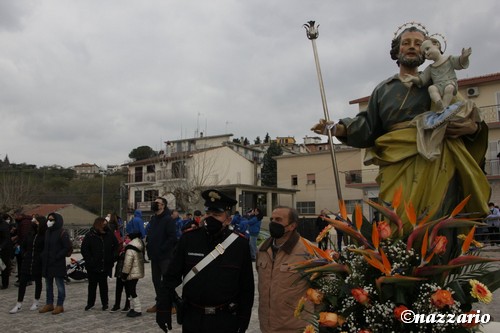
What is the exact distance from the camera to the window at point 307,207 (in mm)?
42062

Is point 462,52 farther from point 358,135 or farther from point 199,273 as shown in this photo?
point 199,273

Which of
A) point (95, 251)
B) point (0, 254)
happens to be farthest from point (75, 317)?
point (0, 254)

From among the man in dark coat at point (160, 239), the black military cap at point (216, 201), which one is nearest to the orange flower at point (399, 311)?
the black military cap at point (216, 201)

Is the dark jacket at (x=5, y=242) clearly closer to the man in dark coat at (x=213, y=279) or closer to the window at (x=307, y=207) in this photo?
the man in dark coat at (x=213, y=279)

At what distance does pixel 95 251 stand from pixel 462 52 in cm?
736

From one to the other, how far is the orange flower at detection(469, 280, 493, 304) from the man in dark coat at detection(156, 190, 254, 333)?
75.9 inches

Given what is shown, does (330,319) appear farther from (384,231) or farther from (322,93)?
(322,93)

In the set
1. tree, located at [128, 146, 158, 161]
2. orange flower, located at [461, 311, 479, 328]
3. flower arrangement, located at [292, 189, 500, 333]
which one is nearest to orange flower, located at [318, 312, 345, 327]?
flower arrangement, located at [292, 189, 500, 333]

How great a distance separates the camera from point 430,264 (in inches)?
89.9

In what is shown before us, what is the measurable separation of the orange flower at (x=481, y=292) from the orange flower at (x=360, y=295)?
510 millimetres

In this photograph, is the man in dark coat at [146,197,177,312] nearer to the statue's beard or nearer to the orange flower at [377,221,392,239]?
the statue's beard

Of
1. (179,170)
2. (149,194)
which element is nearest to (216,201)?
(179,170)

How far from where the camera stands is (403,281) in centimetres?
220

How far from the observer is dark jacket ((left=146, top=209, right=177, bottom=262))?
7.86 m
